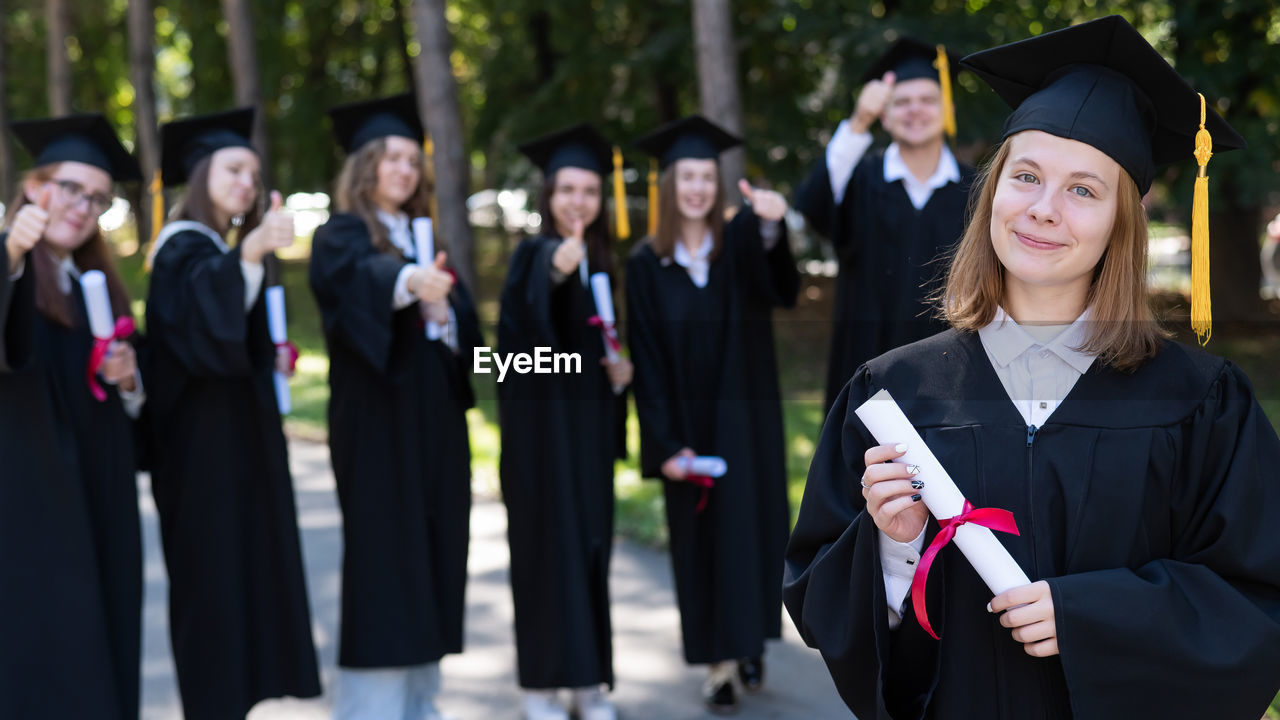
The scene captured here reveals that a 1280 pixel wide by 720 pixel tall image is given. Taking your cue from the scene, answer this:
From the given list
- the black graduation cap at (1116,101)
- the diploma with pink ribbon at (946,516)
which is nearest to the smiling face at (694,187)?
the black graduation cap at (1116,101)

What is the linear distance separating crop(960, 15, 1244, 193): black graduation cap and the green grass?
239 cm

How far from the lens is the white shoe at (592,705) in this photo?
451 centimetres

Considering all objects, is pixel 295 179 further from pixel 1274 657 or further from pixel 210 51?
pixel 1274 657

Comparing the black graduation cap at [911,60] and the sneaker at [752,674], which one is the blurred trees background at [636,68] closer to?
the black graduation cap at [911,60]

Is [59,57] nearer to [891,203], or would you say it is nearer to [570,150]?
[570,150]

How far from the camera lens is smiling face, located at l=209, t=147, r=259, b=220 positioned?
4273 mm

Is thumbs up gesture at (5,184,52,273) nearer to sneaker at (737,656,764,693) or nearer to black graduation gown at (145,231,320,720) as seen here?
black graduation gown at (145,231,320,720)

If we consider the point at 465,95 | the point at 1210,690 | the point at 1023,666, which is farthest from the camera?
the point at 465,95

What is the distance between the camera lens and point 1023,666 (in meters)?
2.05

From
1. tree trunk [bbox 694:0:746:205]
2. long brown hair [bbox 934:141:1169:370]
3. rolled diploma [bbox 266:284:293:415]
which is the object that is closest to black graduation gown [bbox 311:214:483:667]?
rolled diploma [bbox 266:284:293:415]

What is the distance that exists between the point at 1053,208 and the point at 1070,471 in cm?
46

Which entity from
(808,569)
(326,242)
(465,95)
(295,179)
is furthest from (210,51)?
(808,569)

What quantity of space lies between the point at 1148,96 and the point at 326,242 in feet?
10.3

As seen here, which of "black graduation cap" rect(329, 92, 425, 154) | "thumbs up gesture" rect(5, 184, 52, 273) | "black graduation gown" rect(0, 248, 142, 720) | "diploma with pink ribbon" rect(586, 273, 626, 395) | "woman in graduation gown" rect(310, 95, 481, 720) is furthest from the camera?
"black graduation cap" rect(329, 92, 425, 154)
